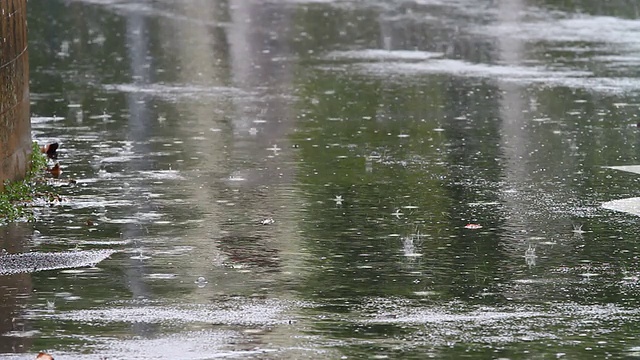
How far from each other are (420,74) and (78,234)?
9.77 m

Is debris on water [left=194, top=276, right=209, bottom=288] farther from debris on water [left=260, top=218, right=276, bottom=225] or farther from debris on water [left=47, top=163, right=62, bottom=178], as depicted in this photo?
debris on water [left=47, top=163, right=62, bottom=178]

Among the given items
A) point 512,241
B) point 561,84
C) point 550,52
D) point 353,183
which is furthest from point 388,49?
point 512,241

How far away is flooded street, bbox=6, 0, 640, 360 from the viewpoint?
8.52 m

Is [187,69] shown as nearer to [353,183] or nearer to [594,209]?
[353,183]

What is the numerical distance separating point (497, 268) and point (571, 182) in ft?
11.4

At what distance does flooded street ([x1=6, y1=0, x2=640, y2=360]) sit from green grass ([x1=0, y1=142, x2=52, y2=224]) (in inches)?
8.6

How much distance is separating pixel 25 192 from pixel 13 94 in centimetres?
89

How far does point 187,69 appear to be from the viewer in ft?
69.7

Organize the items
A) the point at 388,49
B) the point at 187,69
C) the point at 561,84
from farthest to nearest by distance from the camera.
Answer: the point at 388,49, the point at 187,69, the point at 561,84

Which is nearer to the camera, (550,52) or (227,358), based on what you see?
(227,358)

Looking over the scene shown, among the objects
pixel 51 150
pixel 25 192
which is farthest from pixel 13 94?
pixel 51 150

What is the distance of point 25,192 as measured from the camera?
12484mm

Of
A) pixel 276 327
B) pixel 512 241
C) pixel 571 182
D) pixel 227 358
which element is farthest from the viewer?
pixel 571 182

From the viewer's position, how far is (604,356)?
7.84 m
